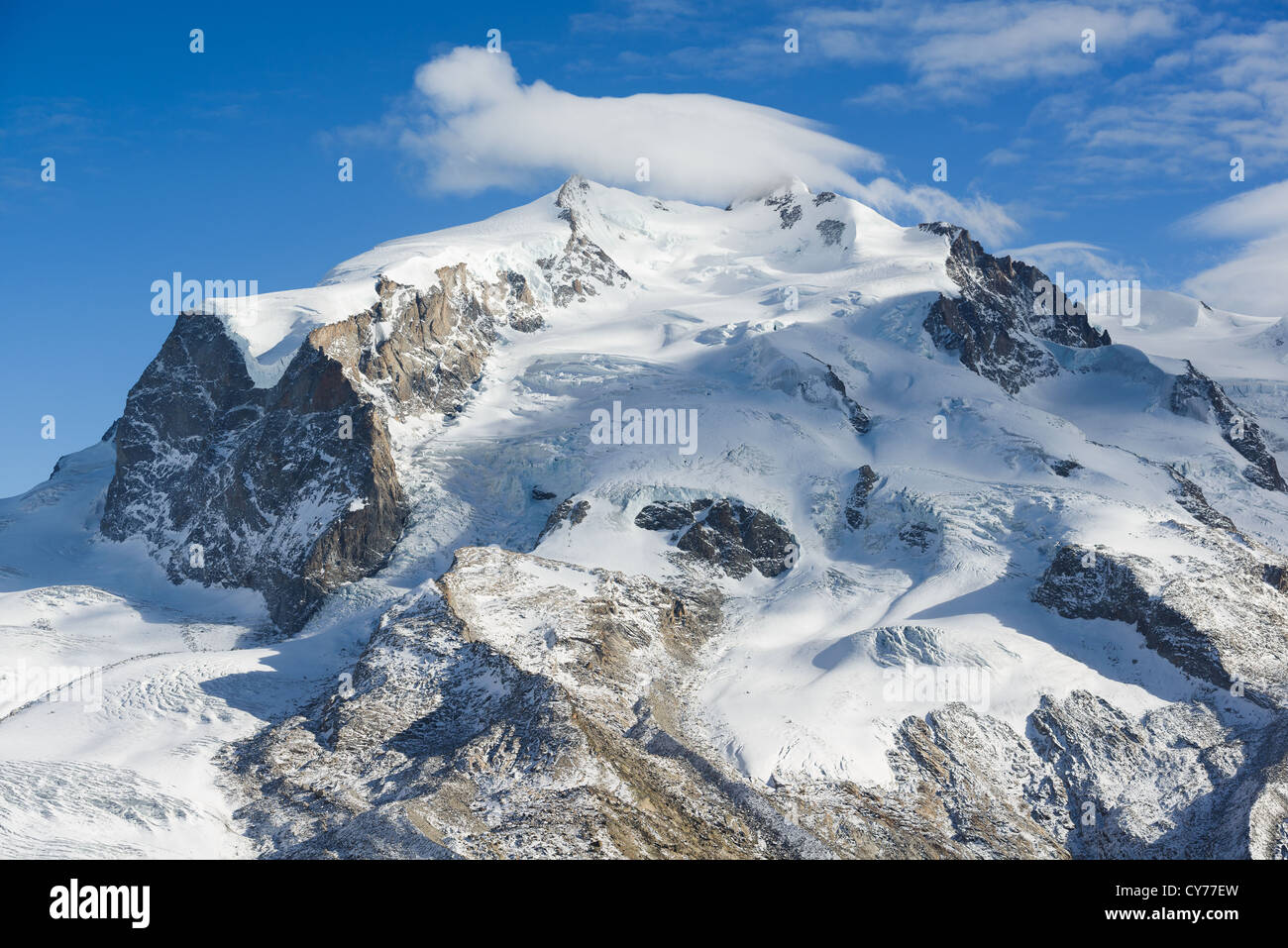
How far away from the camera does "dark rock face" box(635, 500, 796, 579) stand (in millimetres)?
169125

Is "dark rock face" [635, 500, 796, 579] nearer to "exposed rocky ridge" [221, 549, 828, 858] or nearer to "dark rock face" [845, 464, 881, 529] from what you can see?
"dark rock face" [845, 464, 881, 529]

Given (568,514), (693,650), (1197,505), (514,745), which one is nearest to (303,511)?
(568,514)

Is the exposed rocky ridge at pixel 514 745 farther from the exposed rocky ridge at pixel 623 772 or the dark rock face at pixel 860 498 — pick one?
the dark rock face at pixel 860 498

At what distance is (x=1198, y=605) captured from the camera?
467ft

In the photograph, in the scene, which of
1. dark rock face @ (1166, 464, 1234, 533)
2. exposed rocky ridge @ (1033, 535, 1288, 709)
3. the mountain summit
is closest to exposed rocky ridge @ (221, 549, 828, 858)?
the mountain summit

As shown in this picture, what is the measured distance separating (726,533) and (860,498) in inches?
894

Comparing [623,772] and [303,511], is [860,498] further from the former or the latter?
[623,772]

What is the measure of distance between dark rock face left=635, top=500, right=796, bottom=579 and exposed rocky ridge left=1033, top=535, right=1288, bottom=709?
36.2 m

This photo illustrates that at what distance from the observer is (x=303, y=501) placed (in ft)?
616

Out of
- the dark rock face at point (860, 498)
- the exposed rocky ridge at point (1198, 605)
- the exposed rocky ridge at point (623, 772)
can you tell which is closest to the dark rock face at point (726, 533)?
the dark rock face at point (860, 498)

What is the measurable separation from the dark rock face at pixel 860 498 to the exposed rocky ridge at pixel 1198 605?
30547mm
